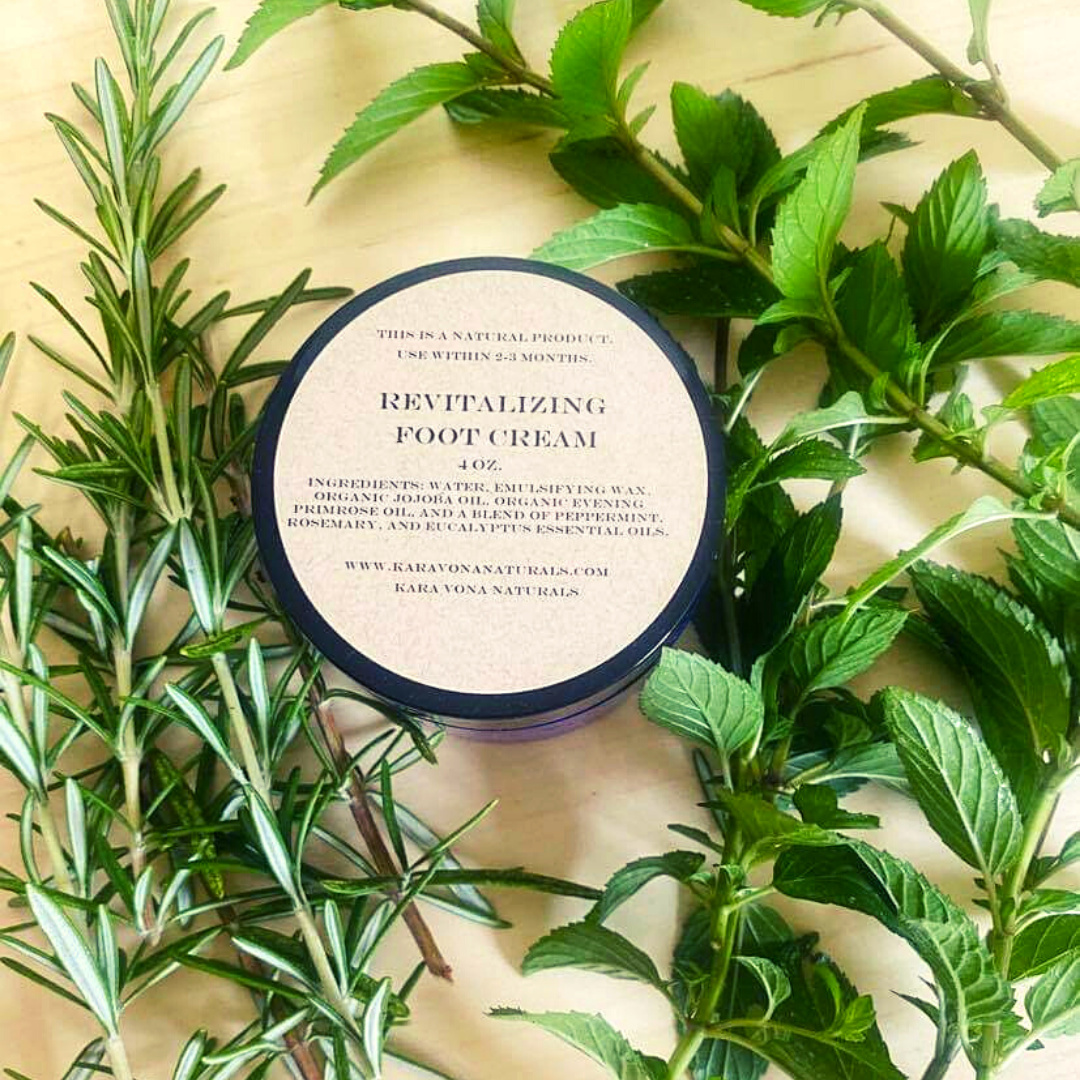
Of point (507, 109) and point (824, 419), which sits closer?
point (824, 419)

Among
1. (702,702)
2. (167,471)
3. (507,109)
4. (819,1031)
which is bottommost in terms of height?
(819,1031)

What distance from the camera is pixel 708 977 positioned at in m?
Answer: 0.44

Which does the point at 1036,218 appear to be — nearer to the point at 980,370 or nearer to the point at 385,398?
the point at 980,370

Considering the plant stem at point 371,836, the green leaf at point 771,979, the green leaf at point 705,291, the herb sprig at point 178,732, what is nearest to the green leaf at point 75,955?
the herb sprig at point 178,732

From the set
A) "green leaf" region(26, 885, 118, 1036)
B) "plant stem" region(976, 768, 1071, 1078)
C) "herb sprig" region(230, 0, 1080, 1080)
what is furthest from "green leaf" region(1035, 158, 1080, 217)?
"green leaf" region(26, 885, 118, 1036)

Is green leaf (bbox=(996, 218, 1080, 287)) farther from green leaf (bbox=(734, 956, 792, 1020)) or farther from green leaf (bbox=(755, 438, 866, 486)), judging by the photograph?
green leaf (bbox=(734, 956, 792, 1020))

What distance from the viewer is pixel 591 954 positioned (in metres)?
0.45

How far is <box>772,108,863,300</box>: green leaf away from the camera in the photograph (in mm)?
417

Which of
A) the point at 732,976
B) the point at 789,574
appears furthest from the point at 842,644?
the point at 732,976

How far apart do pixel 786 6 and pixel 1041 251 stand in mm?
135

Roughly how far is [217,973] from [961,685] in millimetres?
302

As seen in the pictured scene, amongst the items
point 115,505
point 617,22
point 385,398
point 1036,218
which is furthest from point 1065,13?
point 115,505

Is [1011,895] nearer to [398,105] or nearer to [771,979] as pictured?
[771,979]

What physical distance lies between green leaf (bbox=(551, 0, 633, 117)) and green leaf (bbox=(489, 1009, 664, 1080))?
1.11ft
